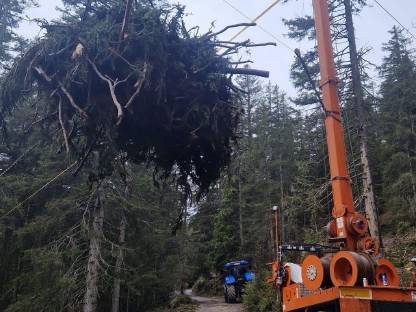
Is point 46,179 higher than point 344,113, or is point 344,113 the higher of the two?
point 344,113

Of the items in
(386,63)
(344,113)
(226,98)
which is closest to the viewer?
(226,98)

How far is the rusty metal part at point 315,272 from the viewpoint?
7031 millimetres

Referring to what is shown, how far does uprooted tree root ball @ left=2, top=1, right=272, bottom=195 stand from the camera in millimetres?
3781

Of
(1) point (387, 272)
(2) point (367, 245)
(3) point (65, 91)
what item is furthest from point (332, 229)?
(3) point (65, 91)

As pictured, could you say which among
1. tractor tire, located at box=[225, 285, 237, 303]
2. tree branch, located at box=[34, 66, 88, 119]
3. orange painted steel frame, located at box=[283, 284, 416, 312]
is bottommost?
tractor tire, located at box=[225, 285, 237, 303]

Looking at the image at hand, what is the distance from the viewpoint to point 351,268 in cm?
656

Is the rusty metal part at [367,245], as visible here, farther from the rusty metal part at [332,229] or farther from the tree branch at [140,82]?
the tree branch at [140,82]

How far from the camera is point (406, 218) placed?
24906mm

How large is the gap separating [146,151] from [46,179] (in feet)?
44.5

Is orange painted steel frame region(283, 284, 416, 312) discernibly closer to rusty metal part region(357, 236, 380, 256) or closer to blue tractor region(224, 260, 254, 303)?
rusty metal part region(357, 236, 380, 256)

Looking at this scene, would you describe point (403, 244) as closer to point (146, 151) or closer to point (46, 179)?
point (46, 179)

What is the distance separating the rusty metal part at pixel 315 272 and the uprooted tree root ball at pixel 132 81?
3523 millimetres

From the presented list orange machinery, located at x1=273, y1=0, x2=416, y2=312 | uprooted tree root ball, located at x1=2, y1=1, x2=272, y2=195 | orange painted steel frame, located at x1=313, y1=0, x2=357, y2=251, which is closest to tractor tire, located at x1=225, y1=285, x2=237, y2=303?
orange machinery, located at x1=273, y1=0, x2=416, y2=312

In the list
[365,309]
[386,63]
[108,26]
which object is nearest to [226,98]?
[108,26]
